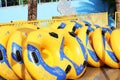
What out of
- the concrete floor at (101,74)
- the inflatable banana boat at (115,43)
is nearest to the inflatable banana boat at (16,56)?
the concrete floor at (101,74)

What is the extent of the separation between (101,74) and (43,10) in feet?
69.0

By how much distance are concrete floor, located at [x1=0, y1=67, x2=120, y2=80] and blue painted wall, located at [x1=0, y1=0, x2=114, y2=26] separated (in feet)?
65.1

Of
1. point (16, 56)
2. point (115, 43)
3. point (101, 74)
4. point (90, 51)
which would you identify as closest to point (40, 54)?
point (16, 56)

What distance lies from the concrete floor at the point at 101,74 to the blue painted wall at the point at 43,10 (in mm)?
19845

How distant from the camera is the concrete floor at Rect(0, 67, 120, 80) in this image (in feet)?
25.9

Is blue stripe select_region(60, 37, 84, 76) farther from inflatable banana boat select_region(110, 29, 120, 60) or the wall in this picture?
the wall

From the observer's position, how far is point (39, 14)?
1137 inches

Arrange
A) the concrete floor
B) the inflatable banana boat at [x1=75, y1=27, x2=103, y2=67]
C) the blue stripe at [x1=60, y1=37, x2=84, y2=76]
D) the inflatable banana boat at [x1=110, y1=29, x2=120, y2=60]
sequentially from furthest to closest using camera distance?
the inflatable banana boat at [x1=75, y1=27, x2=103, y2=67] < the inflatable banana boat at [x1=110, y1=29, x2=120, y2=60] < the concrete floor < the blue stripe at [x1=60, y1=37, x2=84, y2=76]

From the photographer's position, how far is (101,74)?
823cm

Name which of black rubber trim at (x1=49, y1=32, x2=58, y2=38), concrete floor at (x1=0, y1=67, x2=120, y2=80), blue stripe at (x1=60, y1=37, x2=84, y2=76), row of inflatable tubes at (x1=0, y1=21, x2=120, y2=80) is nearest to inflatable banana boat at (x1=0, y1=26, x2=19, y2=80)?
row of inflatable tubes at (x1=0, y1=21, x2=120, y2=80)

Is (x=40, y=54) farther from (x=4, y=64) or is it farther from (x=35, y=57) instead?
(x=4, y=64)

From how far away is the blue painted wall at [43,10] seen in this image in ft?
94.5

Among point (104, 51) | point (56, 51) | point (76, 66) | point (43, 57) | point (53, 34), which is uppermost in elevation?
point (53, 34)

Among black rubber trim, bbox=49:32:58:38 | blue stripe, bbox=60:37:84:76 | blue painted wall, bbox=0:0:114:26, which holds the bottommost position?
blue painted wall, bbox=0:0:114:26
